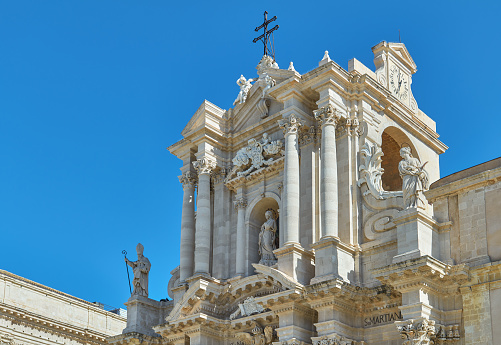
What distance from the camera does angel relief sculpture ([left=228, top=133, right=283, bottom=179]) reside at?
27955mm

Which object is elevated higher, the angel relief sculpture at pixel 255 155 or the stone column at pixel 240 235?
the angel relief sculpture at pixel 255 155

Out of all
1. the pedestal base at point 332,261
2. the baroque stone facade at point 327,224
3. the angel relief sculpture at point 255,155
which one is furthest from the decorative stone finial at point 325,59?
the pedestal base at point 332,261

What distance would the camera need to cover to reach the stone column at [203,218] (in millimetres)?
27984

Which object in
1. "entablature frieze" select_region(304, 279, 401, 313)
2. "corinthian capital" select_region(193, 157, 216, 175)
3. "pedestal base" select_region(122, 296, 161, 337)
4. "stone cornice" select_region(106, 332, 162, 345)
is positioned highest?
"corinthian capital" select_region(193, 157, 216, 175)

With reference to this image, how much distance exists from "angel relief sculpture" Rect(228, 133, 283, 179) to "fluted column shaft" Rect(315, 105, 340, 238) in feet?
7.15

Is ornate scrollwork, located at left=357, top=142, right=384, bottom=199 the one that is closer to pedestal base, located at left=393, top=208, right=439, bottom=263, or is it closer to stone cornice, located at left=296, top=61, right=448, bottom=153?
stone cornice, located at left=296, top=61, right=448, bottom=153

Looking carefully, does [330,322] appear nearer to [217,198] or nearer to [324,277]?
[324,277]

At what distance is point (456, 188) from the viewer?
22.0 metres

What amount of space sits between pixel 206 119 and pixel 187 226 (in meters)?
3.70

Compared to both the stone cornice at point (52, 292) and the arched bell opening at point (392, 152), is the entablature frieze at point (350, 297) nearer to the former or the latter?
the arched bell opening at point (392, 152)

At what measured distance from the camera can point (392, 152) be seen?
97.8 ft

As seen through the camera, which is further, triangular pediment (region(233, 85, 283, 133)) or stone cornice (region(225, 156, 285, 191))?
triangular pediment (region(233, 85, 283, 133))

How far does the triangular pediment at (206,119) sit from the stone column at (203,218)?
Answer: 1.21 m

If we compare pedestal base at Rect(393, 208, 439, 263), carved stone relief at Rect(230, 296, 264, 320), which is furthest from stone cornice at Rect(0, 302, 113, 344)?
pedestal base at Rect(393, 208, 439, 263)
